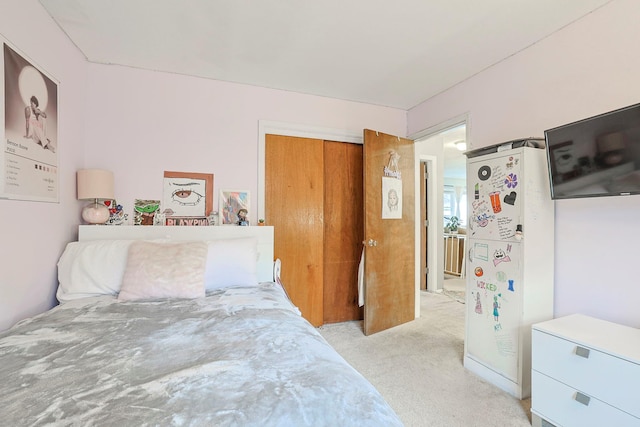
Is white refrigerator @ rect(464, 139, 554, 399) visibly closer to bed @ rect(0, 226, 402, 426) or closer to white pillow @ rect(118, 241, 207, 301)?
bed @ rect(0, 226, 402, 426)

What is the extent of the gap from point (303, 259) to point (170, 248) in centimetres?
137

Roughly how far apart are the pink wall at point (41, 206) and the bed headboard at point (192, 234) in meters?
0.18

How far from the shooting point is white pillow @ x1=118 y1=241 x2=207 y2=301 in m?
1.70

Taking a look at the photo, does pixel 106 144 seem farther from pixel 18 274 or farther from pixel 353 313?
pixel 353 313

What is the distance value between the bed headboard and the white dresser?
2005 mm

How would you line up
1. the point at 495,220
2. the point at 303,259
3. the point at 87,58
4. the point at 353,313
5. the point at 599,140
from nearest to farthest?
the point at 599,140, the point at 495,220, the point at 87,58, the point at 303,259, the point at 353,313

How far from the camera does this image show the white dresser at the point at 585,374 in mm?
1245

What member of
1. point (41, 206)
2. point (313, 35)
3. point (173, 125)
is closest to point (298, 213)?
point (173, 125)

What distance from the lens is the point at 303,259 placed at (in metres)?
2.90

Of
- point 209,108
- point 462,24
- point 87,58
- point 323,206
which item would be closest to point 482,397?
point 323,206

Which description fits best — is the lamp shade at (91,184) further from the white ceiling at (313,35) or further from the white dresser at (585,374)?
the white dresser at (585,374)

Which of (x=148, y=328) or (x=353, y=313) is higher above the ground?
(x=148, y=328)

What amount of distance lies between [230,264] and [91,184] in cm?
124

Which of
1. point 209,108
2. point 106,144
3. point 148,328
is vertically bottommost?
point 148,328
